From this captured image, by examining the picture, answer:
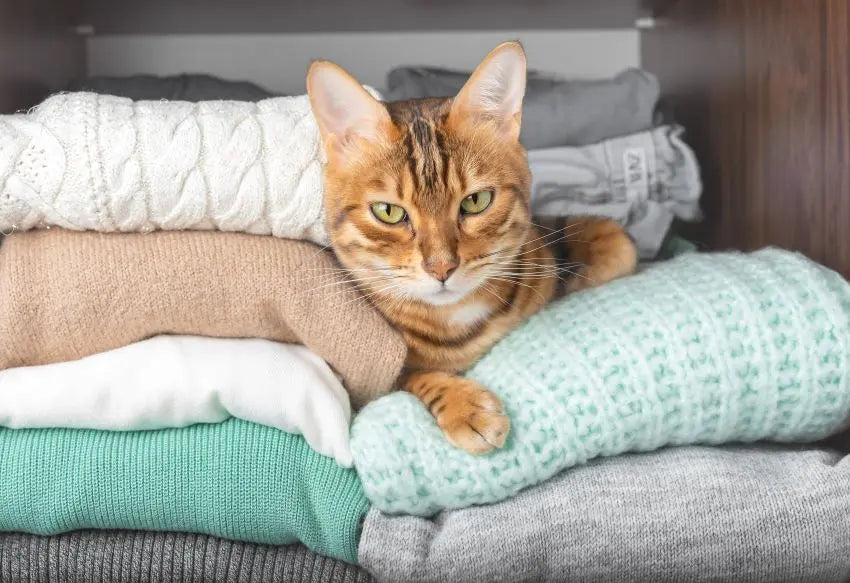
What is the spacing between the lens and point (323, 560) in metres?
0.77

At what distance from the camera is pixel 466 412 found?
0.77 m

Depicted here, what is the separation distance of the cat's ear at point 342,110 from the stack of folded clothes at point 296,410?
4 cm

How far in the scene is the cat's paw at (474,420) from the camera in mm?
752

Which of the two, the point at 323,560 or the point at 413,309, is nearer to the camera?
the point at 323,560

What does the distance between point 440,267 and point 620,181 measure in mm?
456

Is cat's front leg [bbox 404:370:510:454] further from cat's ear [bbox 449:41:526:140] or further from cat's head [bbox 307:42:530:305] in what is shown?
cat's ear [bbox 449:41:526:140]

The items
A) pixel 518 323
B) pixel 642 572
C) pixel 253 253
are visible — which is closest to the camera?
pixel 642 572

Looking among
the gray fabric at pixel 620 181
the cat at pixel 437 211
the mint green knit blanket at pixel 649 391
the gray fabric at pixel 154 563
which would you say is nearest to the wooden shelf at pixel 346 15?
the gray fabric at pixel 620 181

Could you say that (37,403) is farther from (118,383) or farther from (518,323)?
(518,323)

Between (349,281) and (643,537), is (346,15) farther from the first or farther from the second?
(643,537)

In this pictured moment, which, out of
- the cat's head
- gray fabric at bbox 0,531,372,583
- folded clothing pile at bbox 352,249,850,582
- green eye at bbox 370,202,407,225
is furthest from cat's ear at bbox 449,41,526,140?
gray fabric at bbox 0,531,372,583

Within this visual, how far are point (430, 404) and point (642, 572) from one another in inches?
9.9

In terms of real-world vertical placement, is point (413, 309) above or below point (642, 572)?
above

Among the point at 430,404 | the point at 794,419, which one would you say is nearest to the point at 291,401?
the point at 430,404
